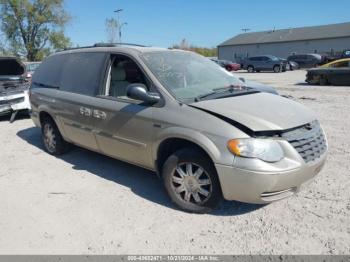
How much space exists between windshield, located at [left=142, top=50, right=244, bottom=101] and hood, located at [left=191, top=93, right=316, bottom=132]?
376mm

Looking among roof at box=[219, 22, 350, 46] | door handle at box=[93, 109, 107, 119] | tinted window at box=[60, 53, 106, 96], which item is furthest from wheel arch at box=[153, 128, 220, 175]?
roof at box=[219, 22, 350, 46]

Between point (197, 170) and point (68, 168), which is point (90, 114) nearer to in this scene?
point (68, 168)

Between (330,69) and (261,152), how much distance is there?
52.4 ft

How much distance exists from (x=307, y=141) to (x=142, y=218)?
195 cm

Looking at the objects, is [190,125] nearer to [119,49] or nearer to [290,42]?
[119,49]

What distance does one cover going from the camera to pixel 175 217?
372cm

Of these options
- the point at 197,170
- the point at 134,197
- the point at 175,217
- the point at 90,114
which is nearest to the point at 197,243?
the point at 175,217

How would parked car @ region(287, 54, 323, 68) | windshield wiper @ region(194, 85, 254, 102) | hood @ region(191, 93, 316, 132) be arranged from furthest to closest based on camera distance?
parked car @ region(287, 54, 323, 68), windshield wiper @ region(194, 85, 254, 102), hood @ region(191, 93, 316, 132)

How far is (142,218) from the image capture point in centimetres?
374

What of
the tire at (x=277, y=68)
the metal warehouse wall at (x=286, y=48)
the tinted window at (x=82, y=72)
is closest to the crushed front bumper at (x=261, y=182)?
the tinted window at (x=82, y=72)

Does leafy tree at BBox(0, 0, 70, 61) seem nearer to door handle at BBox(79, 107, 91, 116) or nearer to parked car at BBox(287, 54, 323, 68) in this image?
parked car at BBox(287, 54, 323, 68)

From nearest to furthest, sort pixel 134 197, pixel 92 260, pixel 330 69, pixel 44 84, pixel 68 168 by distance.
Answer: pixel 92 260
pixel 134 197
pixel 68 168
pixel 44 84
pixel 330 69

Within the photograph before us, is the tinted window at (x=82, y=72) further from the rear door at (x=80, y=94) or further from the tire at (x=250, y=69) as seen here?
the tire at (x=250, y=69)

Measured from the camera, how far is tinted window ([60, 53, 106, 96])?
4.84m
